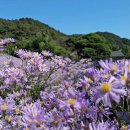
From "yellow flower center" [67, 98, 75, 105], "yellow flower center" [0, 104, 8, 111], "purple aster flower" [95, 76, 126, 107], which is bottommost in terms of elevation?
"yellow flower center" [0, 104, 8, 111]

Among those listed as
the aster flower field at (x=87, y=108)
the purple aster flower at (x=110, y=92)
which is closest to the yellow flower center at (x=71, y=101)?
the aster flower field at (x=87, y=108)

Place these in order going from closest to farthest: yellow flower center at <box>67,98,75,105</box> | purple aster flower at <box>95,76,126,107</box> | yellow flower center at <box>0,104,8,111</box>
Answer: purple aster flower at <box>95,76,126,107</box> → yellow flower center at <box>67,98,75,105</box> → yellow flower center at <box>0,104,8,111</box>

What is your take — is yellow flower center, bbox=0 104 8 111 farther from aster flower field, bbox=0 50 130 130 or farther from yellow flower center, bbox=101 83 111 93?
yellow flower center, bbox=101 83 111 93

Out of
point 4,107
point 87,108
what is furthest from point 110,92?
point 4,107

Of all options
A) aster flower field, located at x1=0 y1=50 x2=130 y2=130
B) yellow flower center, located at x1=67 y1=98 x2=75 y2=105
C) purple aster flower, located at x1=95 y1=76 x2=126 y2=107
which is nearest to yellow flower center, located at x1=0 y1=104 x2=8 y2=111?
aster flower field, located at x1=0 y1=50 x2=130 y2=130

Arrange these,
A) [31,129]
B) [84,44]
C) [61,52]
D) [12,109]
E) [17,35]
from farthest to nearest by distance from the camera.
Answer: [17,35] → [84,44] → [61,52] → [12,109] → [31,129]

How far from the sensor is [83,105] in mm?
2164

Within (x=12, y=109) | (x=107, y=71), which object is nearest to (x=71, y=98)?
(x=107, y=71)

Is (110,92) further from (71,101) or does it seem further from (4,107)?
(4,107)

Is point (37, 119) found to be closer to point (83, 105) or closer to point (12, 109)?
point (83, 105)

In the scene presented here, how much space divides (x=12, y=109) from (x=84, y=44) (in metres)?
44.9

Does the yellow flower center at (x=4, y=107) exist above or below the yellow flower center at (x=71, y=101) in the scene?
below

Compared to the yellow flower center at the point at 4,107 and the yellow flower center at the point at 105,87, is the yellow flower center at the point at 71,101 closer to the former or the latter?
the yellow flower center at the point at 105,87

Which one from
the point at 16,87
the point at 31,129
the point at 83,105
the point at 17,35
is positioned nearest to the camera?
the point at 31,129
